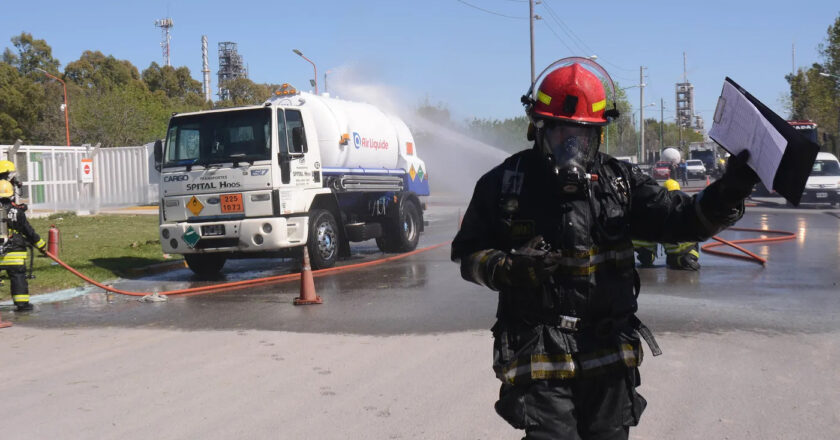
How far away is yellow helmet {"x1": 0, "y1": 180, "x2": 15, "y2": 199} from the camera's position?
31.9ft

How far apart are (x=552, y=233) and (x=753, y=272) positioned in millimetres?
9998

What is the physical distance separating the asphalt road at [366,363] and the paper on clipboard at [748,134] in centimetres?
246

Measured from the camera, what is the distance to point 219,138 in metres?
12.0

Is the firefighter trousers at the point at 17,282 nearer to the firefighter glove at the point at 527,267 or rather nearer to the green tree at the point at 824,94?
the firefighter glove at the point at 527,267

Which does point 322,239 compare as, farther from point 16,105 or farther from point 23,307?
point 16,105

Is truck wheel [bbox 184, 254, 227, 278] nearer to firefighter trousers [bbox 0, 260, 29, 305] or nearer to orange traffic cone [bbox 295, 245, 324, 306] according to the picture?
firefighter trousers [bbox 0, 260, 29, 305]

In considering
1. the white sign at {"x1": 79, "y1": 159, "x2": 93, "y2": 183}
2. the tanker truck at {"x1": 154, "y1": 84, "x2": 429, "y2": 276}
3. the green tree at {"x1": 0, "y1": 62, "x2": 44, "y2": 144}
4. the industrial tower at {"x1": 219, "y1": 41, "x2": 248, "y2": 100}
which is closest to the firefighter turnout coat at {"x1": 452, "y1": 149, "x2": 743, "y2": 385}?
the tanker truck at {"x1": 154, "y1": 84, "x2": 429, "y2": 276}

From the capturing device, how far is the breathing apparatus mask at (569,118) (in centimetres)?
288

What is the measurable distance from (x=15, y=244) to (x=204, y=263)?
3.62 meters


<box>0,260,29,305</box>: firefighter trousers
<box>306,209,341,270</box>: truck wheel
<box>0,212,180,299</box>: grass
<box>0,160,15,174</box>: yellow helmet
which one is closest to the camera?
<box>0,260,29,305</box>: firefighter trousers

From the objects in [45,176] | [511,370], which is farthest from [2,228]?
[45,176]

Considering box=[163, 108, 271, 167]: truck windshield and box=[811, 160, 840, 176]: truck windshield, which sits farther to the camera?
box=[811, 160, 840, 176]: truck windshield

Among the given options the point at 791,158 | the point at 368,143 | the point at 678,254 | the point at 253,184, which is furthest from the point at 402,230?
the point at 791,158

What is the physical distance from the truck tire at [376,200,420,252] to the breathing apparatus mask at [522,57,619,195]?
12.0 meters
